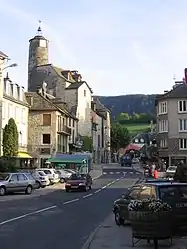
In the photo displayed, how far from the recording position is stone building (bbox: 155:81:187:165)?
279ft

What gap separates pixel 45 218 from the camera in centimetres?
2170

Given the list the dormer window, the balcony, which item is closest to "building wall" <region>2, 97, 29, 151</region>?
the balcony

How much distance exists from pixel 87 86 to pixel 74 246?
88.9m

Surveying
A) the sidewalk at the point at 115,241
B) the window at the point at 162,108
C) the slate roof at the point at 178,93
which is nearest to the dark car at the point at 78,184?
the sidewalk at the point at 115,241

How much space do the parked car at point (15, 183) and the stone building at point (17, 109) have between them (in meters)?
23.0

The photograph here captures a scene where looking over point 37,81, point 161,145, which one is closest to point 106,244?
point 161,145

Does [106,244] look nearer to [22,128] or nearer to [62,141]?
[22,128]

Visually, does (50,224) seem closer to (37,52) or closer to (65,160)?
(65,160)

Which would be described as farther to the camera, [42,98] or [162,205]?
[42,98]

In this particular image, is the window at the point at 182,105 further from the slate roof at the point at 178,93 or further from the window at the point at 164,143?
the window at the point at 164,143

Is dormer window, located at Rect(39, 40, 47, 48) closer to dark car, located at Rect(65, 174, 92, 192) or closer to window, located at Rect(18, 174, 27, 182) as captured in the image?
dark car, located at Rect(65, 174, 92, 192)

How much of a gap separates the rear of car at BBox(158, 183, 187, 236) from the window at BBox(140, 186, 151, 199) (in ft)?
1.63

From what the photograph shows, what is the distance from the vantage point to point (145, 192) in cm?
1716

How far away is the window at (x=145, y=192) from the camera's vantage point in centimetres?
1680
